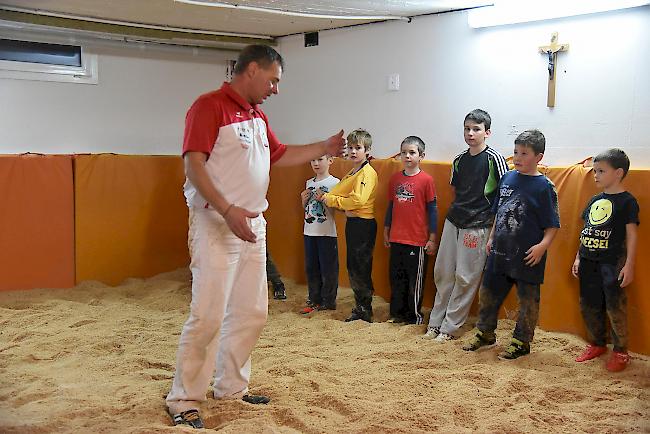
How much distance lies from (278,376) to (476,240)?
1601 millimetres

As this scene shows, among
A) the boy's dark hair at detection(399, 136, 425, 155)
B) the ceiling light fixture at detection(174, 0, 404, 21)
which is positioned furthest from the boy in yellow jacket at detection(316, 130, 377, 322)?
the ceiling light fixture at detection(174, 0, 404, 21)

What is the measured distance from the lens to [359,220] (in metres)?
4.96

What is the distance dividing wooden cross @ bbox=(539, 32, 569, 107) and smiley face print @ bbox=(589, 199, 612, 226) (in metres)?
0.89

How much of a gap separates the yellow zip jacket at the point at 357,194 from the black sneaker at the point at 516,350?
1.47 metres

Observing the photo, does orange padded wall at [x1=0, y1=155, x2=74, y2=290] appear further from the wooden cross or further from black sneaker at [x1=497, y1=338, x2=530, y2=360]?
the wooden cross

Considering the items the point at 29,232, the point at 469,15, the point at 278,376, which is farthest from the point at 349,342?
the point at 29,232

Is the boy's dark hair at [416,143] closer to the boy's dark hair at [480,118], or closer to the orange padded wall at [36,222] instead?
the boy's dark hair at [480,118]

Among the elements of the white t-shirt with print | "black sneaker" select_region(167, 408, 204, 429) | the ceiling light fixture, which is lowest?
"black sneaker" select_region(167, 408, 204, 429)

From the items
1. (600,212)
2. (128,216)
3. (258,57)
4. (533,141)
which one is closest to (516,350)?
(600,212)

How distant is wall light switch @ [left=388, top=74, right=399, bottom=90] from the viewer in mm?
5508

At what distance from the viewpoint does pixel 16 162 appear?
5.47m

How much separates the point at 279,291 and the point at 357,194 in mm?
1362

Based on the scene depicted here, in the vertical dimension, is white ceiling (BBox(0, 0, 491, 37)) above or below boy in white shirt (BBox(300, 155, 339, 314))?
above

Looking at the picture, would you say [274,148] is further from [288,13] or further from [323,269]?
[288,13]
